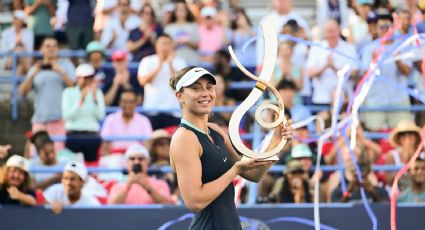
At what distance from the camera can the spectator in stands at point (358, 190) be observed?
770 cm

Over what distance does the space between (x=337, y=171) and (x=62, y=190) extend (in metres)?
2.13

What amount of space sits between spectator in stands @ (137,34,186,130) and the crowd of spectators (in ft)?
0.04

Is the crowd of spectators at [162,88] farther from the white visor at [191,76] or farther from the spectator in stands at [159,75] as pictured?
the white visor at [191,76]

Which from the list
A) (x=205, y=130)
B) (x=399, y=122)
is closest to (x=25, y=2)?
(x=399, y=122)

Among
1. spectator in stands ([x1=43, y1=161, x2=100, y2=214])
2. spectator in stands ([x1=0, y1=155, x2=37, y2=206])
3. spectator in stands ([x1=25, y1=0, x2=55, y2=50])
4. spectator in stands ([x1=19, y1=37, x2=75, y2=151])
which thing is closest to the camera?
spectator in stands ([x1=0, y1=155, x2=37, y2=206])

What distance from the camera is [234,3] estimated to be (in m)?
10.4

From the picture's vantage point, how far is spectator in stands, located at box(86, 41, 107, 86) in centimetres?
957

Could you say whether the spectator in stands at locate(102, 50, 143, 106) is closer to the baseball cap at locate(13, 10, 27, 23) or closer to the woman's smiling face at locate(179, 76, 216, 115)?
the baseball cap at locate(13, 10, 27, 23)

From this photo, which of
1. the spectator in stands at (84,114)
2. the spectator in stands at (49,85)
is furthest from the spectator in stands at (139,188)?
the spectator in stands at (49,85)

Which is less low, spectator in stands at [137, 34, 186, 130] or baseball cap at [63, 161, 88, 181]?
spectator in stands at [137, 34, 186, 130]

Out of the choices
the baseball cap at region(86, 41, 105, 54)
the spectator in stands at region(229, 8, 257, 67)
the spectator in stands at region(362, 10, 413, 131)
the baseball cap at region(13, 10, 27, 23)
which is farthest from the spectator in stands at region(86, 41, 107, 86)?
the spectator in stands at region(362, 10, 413, 131)

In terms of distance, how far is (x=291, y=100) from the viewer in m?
8.82

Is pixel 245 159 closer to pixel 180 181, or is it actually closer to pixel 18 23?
pixel 180 181

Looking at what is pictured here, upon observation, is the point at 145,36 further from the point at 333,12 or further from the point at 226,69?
the point at 333,12
